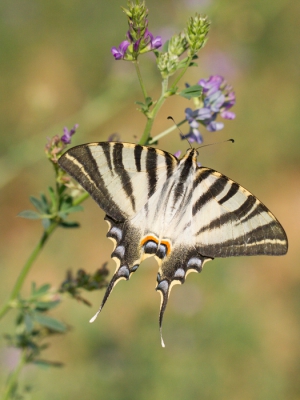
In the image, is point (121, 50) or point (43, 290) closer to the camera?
point (121, 50)

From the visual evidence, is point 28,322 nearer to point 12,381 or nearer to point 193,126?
point 12,381

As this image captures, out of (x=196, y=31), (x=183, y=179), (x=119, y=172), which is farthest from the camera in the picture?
(x=183, y=179)

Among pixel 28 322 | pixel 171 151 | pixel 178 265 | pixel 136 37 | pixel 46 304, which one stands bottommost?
pixel 28 322

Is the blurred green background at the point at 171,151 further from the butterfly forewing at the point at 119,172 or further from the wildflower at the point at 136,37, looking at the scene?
the wildflower at the point at 136,37

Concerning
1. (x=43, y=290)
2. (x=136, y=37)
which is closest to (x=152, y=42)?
(x=136, y=37)

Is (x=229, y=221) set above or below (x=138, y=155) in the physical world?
below

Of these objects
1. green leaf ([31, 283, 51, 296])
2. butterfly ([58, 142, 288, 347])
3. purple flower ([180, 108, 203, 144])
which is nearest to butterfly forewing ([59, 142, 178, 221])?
butterfly ([58, 142, 288, 347])

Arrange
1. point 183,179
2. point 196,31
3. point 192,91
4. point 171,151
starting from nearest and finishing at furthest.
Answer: point 196,31 → point 192,91 → point 183,179 → point 171,151

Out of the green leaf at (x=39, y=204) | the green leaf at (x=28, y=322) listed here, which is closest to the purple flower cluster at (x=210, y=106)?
the green leaf at (x=39, y=204)
